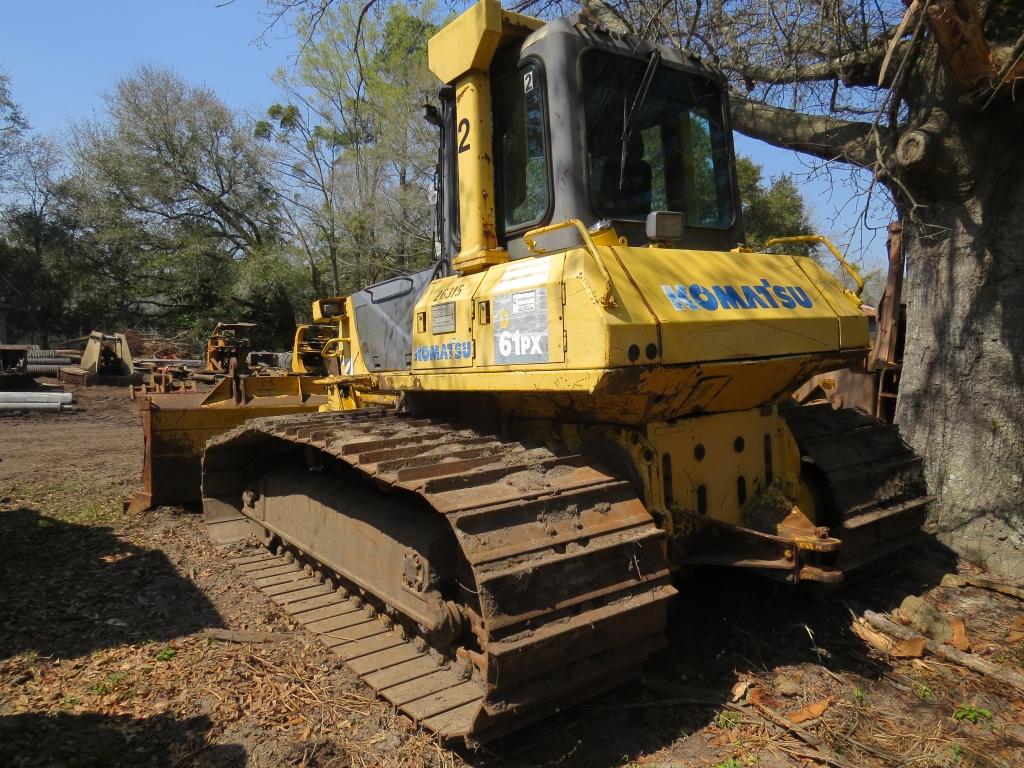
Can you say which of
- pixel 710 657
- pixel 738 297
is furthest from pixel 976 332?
pixel 710 657

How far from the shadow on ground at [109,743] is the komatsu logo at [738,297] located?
259 cm

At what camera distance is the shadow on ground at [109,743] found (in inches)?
109

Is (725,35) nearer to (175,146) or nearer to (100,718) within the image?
(100,718)

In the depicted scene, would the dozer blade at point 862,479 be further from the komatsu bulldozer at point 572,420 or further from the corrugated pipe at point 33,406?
the corrugated pipe at point 33,406

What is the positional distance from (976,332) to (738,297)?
239cm

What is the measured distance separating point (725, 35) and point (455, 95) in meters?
3.27

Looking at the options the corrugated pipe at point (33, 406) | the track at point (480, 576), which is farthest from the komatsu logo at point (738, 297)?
the corrugated pipe at point (33, 406)

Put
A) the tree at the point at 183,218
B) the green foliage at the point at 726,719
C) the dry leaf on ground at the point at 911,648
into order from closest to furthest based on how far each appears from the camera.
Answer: the green foliage at the point at 726,719, the dry leaf on ground at the point at 911,648, the tree at the point at 183,218

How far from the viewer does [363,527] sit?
3848mm

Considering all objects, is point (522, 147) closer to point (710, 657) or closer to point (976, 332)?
point (710, 657)

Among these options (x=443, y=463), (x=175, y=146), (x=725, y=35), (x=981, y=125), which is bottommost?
(x=443, y=463)

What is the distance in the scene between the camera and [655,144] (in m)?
3.77

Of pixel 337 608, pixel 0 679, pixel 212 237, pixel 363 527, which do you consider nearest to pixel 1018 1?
pixel 363 527

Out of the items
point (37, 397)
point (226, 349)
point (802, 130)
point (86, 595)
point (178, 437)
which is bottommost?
point (86, 595)
